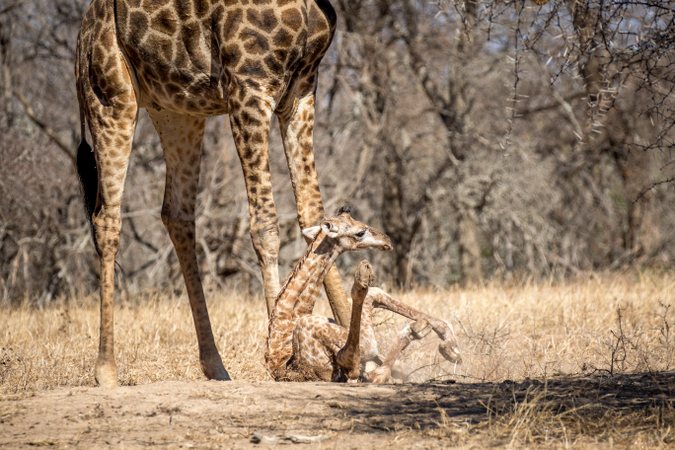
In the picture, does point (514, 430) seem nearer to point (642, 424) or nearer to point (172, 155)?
point (642, 424)

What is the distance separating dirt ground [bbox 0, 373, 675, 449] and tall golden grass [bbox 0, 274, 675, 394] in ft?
2.10

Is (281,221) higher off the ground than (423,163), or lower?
lower

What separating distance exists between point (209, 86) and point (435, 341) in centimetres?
261

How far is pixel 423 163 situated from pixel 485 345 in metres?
7.21

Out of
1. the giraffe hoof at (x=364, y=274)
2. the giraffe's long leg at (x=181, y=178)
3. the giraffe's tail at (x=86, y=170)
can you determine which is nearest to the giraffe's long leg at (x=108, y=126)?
the giraffe's tail at (x=86, y=170)

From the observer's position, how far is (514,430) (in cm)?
284

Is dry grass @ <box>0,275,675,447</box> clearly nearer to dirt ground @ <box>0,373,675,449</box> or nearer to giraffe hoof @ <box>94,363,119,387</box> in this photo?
dirt ground @ <box>0,373,675,449</box>

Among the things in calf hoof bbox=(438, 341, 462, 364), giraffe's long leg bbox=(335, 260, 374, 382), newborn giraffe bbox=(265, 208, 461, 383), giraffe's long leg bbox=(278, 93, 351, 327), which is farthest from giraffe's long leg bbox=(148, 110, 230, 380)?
calf hoof bbox=(438, 341, 462, 364)

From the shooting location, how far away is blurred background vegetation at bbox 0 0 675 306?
10258mm

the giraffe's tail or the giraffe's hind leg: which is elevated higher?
the giraffe's tail

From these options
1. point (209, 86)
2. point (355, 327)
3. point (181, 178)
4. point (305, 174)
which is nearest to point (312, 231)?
point (305, 174)

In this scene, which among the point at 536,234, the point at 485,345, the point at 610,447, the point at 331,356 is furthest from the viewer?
the point at 536,234

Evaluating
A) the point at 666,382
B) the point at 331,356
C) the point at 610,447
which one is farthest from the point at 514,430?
the point at 331,356

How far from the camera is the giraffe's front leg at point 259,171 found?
4.38m
